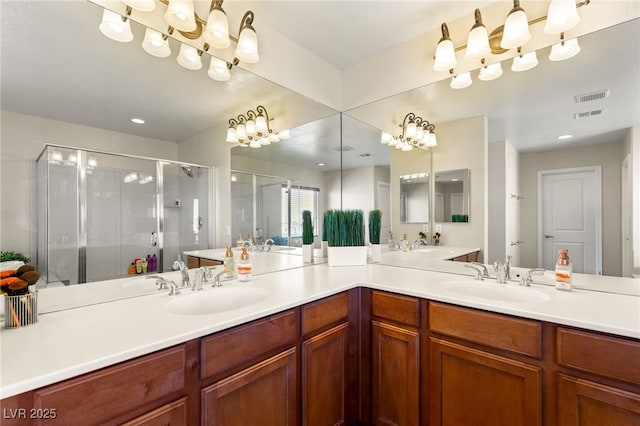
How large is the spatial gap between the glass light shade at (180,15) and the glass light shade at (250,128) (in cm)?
62

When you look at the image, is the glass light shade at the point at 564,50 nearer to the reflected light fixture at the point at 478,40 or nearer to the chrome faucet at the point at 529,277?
the reflected light fixture at the point at 478,40

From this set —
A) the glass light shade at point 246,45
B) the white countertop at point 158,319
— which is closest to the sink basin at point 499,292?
the white countertop at point 158,319

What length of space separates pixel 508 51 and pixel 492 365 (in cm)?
174

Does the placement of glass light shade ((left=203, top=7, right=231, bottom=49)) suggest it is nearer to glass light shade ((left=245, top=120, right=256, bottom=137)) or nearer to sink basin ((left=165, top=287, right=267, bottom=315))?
glass light shade ((left=245, top=120, right=256, bottom=137))

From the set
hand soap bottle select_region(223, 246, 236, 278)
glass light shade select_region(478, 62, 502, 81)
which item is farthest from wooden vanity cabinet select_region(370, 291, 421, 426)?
glass light shade select_region(478, 62, 502, 81)

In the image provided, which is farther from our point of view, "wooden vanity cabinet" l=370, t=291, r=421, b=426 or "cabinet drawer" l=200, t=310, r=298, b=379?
"wooden vanity cabinet" l=370, t=291, r=421, b=426

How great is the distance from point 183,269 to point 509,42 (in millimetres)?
2192

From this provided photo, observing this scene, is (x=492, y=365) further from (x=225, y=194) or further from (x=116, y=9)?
(x=116, y=9)

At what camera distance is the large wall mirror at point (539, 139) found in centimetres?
142

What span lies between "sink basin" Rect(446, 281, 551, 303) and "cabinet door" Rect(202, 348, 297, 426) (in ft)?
3.27

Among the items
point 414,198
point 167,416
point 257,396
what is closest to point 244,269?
point 257,396

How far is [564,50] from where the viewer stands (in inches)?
60.1

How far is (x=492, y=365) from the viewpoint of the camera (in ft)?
4.12

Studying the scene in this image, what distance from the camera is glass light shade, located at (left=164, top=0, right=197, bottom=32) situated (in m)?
1.38
